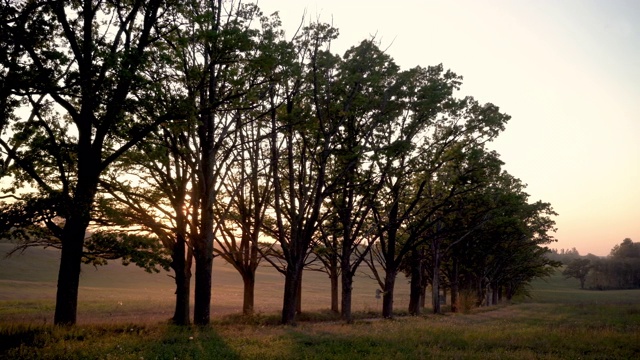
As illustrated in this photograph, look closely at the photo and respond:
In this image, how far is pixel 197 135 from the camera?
2009 cm

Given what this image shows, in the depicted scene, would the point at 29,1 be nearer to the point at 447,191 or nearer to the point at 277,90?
the point at 277,90

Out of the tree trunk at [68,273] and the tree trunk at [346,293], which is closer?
the tree trunk at [68,273]

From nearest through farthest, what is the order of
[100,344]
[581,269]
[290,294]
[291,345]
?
1. [100,344]
2. [291,345]
3. [290,294]
4. [581,269]

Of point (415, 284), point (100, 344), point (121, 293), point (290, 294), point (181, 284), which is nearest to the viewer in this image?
point (100, 344)

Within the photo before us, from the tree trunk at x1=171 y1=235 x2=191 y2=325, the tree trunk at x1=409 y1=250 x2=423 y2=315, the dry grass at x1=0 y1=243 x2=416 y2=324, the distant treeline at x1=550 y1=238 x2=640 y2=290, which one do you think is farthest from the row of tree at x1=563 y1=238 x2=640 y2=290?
the tree trunk at x1=171 y1=235 x2=191 y2=325

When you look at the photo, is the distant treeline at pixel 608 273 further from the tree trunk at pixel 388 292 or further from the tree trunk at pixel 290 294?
the tree trunk at pixel 290 294

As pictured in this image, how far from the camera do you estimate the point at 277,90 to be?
21.9m

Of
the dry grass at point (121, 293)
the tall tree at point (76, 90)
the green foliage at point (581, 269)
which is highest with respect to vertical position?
the tall tree at point (76, 90)

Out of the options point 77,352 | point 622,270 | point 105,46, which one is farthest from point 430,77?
point 622,270

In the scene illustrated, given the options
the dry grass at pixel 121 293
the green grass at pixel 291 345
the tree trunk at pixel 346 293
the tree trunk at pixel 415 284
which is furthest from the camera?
the dry grass at pixel 121 293

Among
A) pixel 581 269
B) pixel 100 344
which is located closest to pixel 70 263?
pixel 100 344

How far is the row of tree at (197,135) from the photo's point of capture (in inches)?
575

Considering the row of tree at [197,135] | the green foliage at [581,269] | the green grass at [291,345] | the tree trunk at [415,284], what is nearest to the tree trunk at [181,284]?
the row of tree at [197,135]

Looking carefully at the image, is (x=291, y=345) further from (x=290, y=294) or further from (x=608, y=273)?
(x=608, y=273)
